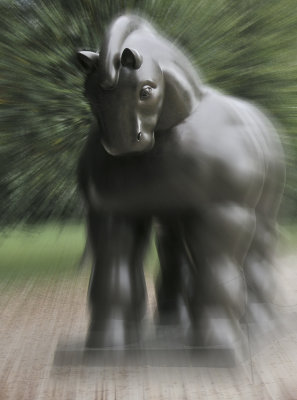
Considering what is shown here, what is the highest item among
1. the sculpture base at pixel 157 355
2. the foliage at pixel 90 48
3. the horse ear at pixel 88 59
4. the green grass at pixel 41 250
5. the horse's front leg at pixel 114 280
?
the horse ear at pixel 88 59

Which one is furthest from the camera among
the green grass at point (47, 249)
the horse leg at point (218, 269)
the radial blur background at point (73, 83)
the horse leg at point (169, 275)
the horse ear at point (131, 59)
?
the green grass at point (47, 249)

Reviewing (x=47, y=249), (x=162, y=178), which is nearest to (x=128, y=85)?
(x=162, y=178)

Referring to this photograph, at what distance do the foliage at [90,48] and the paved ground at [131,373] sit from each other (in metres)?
0.30

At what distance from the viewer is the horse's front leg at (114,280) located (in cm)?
127

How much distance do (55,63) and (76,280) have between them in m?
0.69

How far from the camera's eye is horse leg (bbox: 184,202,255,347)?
47.6 inches

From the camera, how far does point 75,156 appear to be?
156 cm

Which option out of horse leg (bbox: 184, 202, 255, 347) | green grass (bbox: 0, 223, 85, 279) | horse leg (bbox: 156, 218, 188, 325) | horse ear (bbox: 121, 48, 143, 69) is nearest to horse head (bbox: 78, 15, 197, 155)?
horse ear (bbox: 121, 48, 143, 69)

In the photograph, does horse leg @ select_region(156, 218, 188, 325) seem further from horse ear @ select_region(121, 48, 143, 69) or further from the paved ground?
horse ear @ select_region(121, 48, 143, 69)

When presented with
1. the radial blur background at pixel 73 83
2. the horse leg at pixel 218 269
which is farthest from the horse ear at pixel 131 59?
the radial blur background at pixel 73 83

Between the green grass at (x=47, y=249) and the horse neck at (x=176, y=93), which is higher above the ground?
the horse neck at (x=176, y=93)

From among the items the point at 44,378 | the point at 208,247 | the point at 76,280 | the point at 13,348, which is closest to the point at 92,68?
the point at 208,247

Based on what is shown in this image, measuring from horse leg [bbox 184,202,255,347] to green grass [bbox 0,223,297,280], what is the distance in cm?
27

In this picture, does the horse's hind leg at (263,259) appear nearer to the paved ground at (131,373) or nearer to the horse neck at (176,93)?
the paved ground at (131,373)
